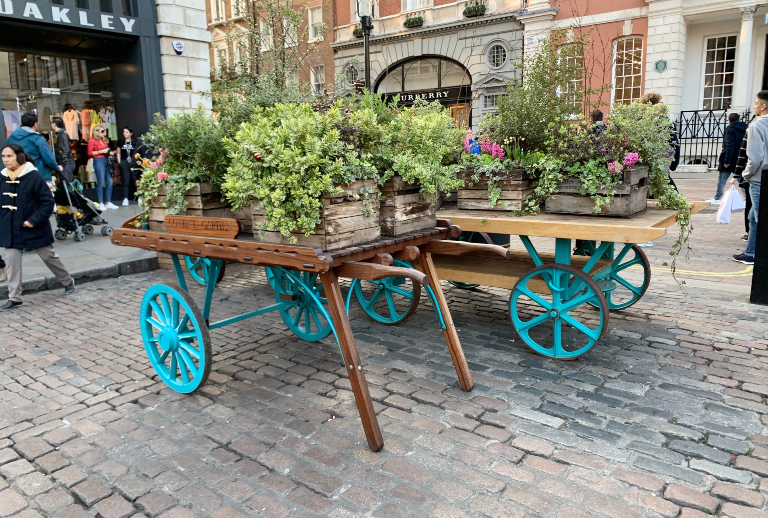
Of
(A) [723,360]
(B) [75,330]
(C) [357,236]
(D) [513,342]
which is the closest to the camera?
(C) [357,236]

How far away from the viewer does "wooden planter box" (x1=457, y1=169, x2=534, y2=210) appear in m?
4.59

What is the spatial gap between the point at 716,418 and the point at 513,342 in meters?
1.66

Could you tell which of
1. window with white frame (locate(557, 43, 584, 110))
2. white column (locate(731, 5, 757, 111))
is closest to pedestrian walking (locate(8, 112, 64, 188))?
window with white frame (locate(557, 43, 584, 110))

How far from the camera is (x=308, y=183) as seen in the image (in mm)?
3115

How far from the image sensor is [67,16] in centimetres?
1179

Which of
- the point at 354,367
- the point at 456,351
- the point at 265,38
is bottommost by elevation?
the point at 456,351

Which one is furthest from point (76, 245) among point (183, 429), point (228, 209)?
point (183, 429)

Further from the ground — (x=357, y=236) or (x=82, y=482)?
(x=357, y=236)

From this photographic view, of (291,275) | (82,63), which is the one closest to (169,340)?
(291,275)

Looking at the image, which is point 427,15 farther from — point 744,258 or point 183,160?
point 183,160

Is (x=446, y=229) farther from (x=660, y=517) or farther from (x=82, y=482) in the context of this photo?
(x=82, y=482)

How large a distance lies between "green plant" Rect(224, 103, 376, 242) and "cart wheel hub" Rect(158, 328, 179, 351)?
1147 mm

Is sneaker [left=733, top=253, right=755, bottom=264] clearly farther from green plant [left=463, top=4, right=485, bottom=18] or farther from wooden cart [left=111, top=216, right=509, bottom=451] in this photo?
green plant [left=463, top=4, right=485, bottom=18]

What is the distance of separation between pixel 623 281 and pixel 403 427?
3036mm
